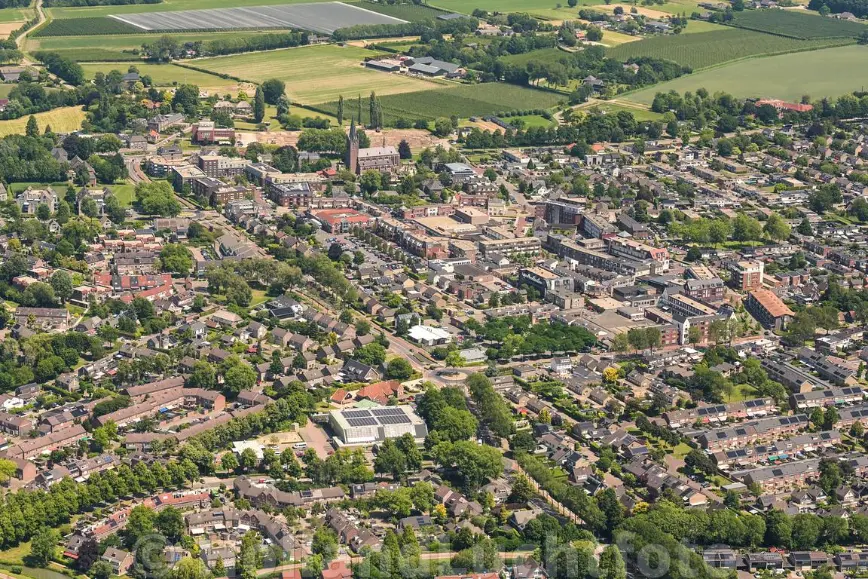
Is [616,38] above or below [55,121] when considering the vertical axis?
above

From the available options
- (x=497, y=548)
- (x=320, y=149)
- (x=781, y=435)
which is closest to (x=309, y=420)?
(x=497, y=548)

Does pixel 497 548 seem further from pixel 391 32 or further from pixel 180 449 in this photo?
pixel 391 32

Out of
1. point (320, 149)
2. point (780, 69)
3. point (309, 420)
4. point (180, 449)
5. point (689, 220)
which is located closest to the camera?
point (180, 449)

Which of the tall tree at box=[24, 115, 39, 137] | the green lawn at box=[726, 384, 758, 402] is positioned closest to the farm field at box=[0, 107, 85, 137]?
the tall tree at box=[24, 115, 39, 137]

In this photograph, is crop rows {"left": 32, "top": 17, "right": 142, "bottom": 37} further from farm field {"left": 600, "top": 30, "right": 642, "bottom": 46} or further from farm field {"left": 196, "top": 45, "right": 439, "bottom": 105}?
farm field {"left": 600, "top": 30, "right": 642, "bottom": 46}

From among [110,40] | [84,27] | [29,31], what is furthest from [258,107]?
[29,31]

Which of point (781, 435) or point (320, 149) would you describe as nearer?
point (781, 435)

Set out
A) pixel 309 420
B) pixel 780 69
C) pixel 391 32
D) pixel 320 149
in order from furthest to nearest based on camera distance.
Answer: pixel 391 32, pixel 780 69, pixel 320 149, pixel 309 420

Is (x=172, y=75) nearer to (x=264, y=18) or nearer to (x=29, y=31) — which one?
(x=29, y=31)
